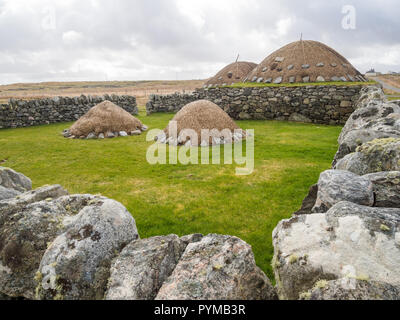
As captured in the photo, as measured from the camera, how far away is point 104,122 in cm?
1494

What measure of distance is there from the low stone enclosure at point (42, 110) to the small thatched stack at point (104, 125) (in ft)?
19.3

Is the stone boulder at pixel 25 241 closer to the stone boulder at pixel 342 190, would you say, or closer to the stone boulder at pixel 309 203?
the stone boulder at pixel 342 190

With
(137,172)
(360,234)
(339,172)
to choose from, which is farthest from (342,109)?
(360,234)

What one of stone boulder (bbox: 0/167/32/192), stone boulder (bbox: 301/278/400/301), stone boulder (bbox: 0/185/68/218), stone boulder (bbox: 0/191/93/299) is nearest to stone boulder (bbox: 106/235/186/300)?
stone boulder (bbox: 0/191/93/299)

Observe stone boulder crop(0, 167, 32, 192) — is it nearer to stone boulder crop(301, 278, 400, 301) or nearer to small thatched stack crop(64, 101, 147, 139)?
stone boulder crop(301, 278, 400, 301)

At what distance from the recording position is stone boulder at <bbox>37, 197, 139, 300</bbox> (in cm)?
230

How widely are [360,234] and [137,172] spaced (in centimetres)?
749

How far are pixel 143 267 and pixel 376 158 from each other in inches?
148

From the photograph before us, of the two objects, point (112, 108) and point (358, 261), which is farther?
point (112, 108)

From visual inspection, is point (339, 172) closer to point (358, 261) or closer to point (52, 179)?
point (358, 261)

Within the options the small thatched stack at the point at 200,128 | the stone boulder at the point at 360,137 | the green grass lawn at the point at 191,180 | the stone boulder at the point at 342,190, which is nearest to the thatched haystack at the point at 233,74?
the small thatched stack at the point at 200,128

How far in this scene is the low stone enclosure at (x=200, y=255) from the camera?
199cm

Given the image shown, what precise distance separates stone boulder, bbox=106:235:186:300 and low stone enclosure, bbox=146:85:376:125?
57.1 ft
